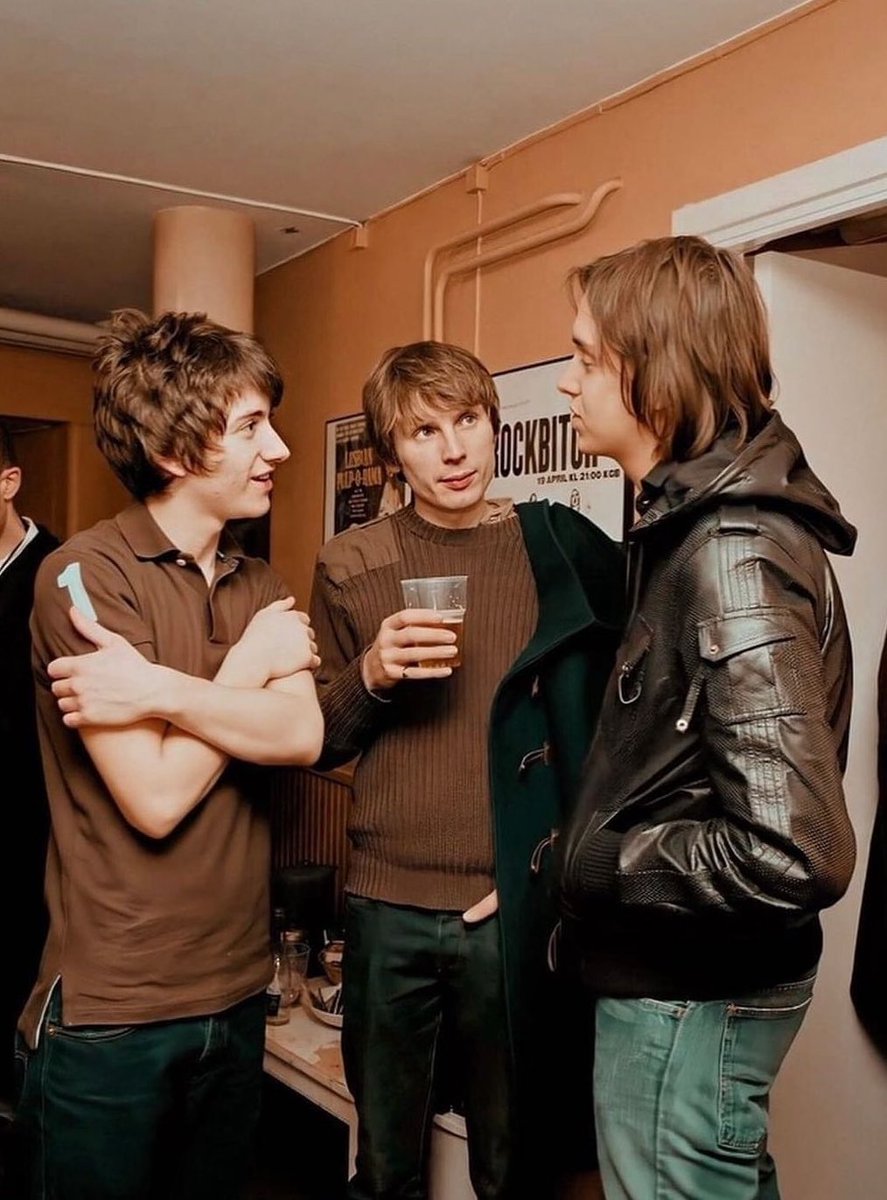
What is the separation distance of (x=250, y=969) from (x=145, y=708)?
42 centimetres

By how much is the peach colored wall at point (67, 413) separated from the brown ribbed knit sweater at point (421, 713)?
3714mm

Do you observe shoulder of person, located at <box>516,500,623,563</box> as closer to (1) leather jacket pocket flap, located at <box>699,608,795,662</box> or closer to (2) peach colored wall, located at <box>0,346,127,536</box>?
(1) leather jacket pocket flap, located at <box>699,608,795,662</box>

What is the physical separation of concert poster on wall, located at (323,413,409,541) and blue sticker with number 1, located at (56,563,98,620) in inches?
80.2

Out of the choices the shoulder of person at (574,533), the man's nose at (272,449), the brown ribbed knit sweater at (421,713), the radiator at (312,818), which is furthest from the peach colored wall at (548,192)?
the man's nose at (272,449)

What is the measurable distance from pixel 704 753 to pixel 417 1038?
851 millimetres

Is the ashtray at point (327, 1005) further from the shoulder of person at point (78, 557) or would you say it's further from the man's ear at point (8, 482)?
the shoulder of person at point (78, 557)

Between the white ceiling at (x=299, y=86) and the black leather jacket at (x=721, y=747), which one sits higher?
the white ceiling at (x=299, y=86)

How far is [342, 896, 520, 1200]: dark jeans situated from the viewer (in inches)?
69.3

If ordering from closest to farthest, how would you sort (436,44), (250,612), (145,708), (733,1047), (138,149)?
(733,1047)
(145,708)
(250,612)
(436,44)
(138,149)

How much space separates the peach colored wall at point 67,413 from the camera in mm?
5301

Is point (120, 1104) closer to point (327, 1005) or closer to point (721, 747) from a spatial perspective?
point (721, 747)

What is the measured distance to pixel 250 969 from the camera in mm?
1538

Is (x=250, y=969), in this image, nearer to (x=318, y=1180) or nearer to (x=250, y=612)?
(x=250, y=612)

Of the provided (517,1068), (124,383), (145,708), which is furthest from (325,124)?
(517,1068)
